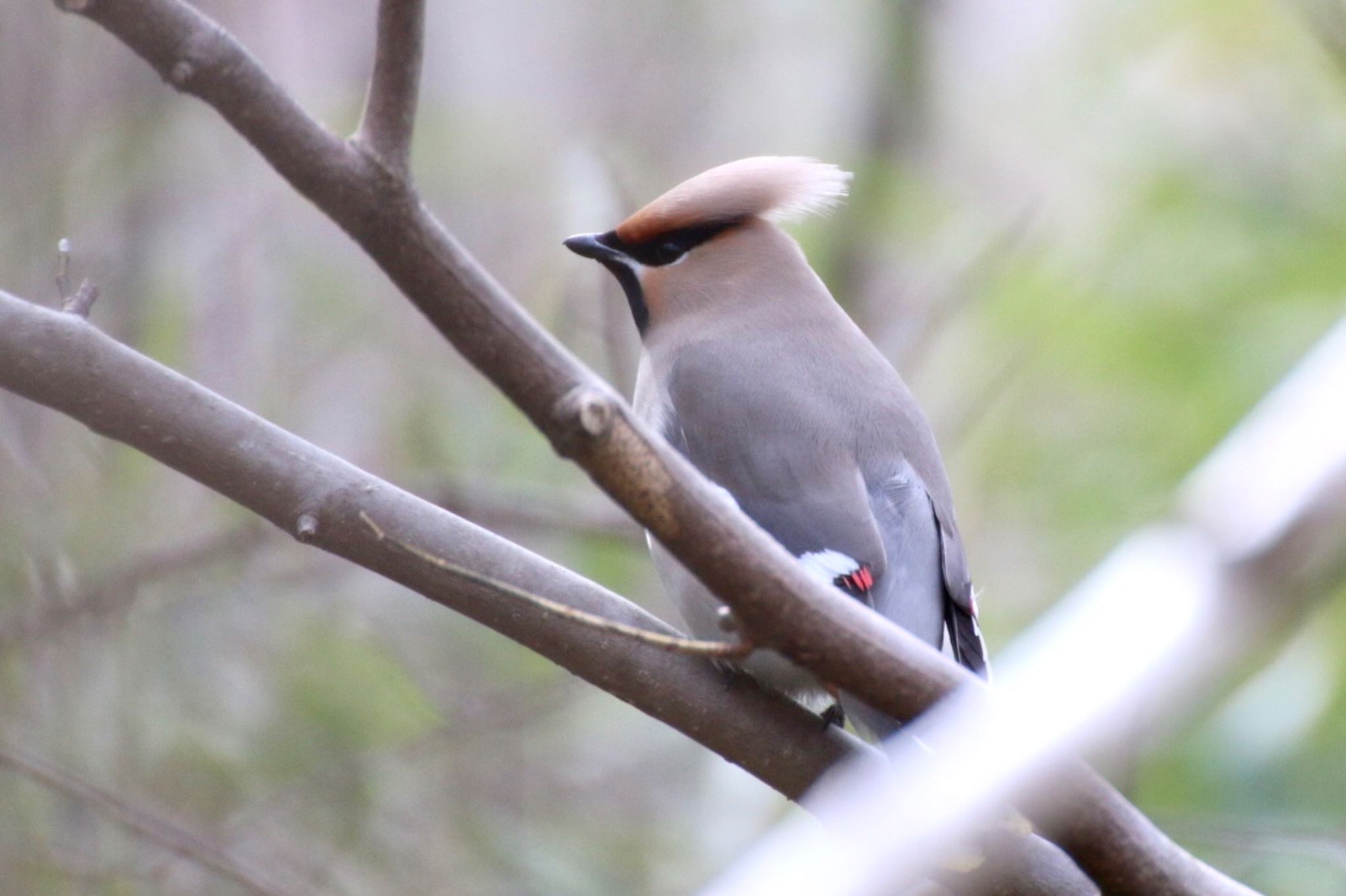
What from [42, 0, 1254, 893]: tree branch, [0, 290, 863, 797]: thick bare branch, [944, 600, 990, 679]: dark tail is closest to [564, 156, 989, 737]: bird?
[944, 600, 990, 679]: dark tail

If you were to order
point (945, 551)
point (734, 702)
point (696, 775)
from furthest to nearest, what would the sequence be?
point (696, 775) < point (945, 551) < point (734, 702)

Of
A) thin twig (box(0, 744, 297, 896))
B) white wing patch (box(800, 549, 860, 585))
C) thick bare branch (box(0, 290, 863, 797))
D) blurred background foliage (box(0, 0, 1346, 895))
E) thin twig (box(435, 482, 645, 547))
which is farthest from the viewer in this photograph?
thin twig (box(435, 482, 645, 547))

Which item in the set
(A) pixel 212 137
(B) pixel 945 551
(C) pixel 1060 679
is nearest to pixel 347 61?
(A) pixel 212 137

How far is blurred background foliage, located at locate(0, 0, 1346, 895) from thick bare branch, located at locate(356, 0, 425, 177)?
1.76 m

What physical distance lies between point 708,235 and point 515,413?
1341mm

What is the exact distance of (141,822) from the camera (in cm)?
267

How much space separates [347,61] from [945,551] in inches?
123

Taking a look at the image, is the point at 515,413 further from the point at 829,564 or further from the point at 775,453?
the point at 829,564

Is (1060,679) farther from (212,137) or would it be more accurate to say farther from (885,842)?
(212,137)

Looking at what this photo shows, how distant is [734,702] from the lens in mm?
1820

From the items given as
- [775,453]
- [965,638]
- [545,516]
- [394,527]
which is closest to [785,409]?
[775,453]

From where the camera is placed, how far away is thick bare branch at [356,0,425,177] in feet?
4.08

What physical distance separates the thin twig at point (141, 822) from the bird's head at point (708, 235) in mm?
1153

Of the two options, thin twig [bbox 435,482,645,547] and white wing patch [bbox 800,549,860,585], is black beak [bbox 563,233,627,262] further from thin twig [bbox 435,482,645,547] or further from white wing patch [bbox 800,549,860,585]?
thin twig [bbox 435,482,645,547]
